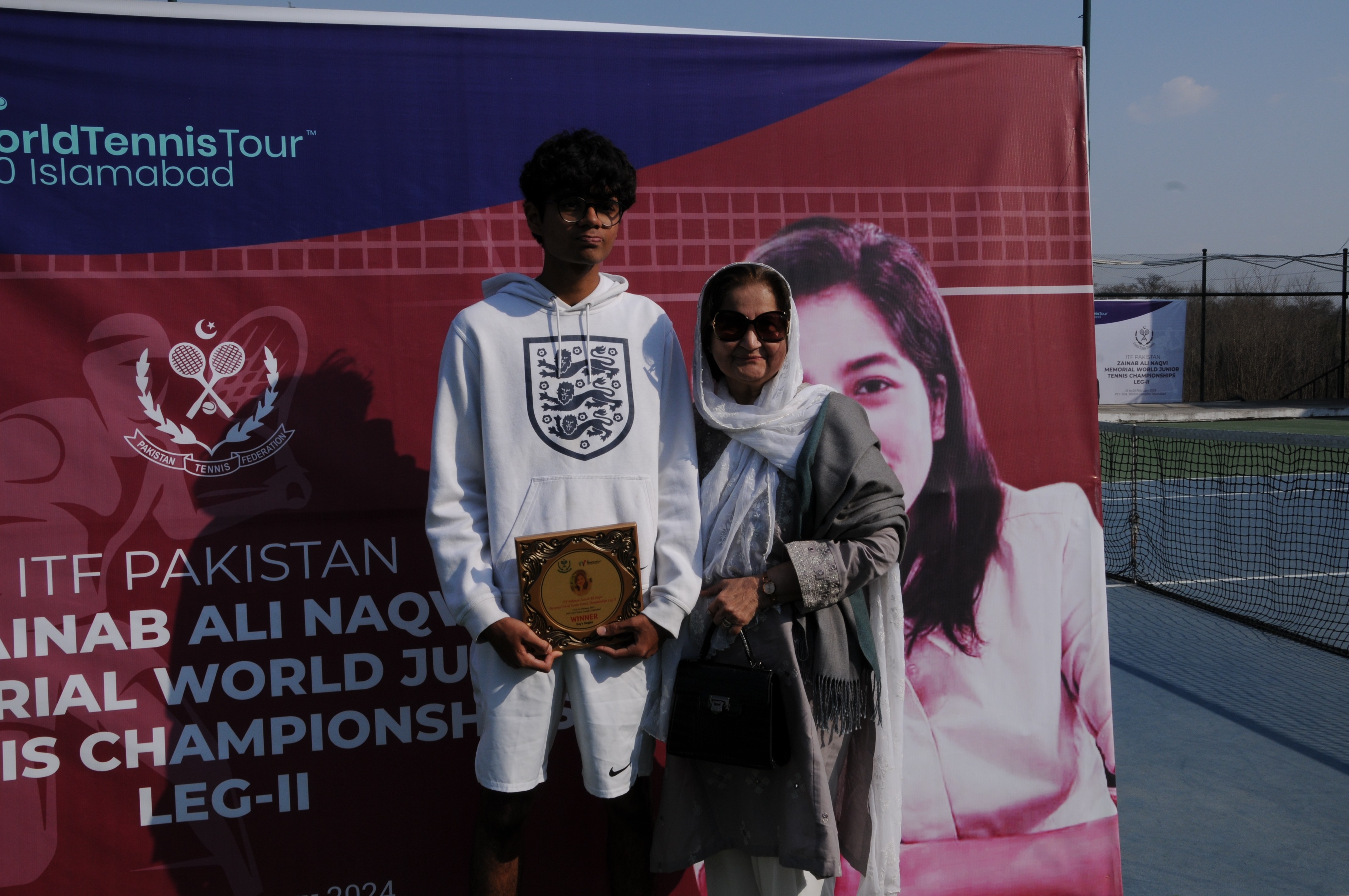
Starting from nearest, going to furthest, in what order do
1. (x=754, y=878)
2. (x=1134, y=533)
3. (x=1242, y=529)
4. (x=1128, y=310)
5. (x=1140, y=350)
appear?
(x=754, y=878) < (x=1134, y=533) < (x=1242, y=529) < (x=1128, y=310) < (x=1140, y=350)

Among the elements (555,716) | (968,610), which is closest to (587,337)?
(555,716)

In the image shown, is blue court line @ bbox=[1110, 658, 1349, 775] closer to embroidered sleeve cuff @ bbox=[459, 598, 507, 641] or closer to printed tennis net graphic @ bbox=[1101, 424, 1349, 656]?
printed tennis net graphic @ bbox=[1101, 424, 1349, 656]

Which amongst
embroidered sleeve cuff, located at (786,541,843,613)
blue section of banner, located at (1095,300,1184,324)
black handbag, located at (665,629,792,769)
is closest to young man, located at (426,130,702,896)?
black handbag, located at (665,629,792,769)

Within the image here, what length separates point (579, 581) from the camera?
2002 millimetres

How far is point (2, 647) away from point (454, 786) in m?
1.27

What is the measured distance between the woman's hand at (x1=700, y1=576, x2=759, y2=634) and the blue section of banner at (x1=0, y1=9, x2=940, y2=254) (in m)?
1.40

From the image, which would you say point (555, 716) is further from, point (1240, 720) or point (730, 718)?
point (1240, 720)

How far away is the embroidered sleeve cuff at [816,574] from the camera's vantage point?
6.52 ft

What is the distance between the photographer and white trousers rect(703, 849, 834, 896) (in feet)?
7.06

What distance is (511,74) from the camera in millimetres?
2715

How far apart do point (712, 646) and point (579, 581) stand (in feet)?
1.13

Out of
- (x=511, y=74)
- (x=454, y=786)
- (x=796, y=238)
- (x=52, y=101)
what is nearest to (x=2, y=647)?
(x=454, y=786)

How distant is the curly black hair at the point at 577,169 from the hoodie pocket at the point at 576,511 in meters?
0.63

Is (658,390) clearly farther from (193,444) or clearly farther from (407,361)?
(193,444)
